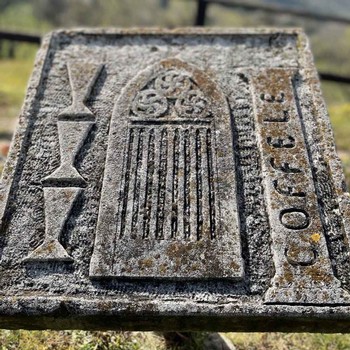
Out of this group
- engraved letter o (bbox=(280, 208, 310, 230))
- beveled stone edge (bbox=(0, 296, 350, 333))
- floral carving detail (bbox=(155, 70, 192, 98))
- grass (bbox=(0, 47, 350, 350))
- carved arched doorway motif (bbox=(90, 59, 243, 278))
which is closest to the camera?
beveled stone edge (bbox=(0, 296, 350, 333))

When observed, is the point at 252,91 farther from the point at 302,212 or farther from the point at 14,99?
the point at 14,99

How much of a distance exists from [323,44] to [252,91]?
27.1 metres

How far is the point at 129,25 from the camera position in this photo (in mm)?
24125

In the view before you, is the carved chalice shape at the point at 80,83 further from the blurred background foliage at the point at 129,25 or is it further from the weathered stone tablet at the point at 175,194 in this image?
the blurred background foliage at the point at 129,25

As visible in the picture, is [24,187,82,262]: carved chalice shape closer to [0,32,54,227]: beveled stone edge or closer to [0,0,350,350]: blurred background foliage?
[0,32,54,227]: beveled stone edge

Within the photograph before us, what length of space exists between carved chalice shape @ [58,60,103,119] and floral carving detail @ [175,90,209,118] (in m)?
0.54

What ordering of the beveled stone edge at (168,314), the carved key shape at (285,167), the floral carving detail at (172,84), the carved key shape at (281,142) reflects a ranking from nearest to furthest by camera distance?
the beveled stone edge at (168,314)
the carved key shape at (285,167)
the carved key shape at (281,142)
the floral carving detail at (172,84)

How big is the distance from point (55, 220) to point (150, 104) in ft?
3.15

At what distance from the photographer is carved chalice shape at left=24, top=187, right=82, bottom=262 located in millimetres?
2244

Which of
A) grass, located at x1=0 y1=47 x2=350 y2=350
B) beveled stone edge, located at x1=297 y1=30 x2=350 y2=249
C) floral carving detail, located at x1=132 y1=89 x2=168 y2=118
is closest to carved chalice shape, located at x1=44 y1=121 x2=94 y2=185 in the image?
floral carving detail, located at x1=132 y1=89 x2=168 y2=118

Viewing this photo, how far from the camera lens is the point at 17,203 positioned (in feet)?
8.13

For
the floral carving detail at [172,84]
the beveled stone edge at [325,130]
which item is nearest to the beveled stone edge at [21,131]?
the floral carving detail at [172,84]

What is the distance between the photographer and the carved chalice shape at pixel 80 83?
114 inches

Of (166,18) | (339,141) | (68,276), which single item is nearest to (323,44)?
(166,18)
